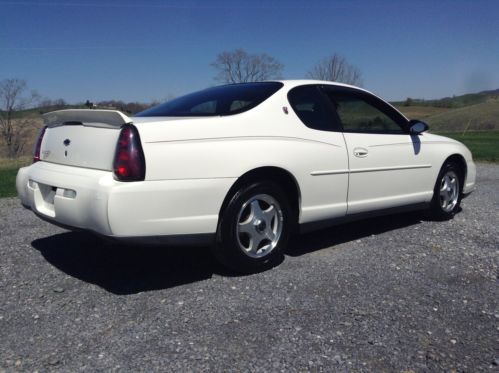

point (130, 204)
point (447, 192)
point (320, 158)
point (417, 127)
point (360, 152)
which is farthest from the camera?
point (447, 192)

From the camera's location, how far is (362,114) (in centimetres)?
427

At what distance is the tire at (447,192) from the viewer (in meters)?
5.00

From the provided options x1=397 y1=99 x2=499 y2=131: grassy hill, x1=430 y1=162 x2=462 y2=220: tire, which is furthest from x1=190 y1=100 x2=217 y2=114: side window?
x1=397 y1=99 x2=499 y2=131: grassy hill

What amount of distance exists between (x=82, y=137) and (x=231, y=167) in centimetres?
108

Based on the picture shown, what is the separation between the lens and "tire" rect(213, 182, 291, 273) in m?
3.20

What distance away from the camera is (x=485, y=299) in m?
2.97

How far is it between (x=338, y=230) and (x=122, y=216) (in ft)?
9.12

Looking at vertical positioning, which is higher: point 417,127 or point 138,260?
point 417,127

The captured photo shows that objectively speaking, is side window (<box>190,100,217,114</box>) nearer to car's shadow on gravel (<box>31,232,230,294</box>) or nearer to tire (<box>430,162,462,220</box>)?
car's shadow on gravel (<box>31,232,230,294</box>)

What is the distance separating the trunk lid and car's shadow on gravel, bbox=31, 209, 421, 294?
0.57 metres

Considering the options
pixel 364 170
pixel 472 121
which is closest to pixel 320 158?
pixel 364 170

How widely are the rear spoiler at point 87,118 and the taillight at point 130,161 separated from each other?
0.16 metres

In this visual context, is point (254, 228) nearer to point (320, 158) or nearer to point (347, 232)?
point (320, 158)

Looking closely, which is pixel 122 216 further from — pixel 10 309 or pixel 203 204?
pixel 10 309
